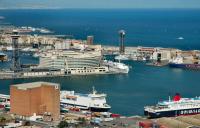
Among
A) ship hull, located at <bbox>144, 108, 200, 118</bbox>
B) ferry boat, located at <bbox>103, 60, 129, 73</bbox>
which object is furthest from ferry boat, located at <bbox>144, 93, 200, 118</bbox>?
ferry boat, located at <bbox>103, 60, 129, 73</bbox>

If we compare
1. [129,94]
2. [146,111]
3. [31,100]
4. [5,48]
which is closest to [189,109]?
[146,111]

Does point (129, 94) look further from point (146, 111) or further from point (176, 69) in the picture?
point (176, 69)

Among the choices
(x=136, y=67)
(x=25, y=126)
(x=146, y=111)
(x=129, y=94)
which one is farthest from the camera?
(x=136, y=67)

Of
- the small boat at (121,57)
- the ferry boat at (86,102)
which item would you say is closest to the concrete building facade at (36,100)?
the ferry boat at (86,102)

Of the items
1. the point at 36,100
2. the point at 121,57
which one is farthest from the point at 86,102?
the point at 121,57

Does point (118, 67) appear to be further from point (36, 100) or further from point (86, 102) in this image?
point (36, 100)

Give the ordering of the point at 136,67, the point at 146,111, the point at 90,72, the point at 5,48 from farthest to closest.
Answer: the point at 5,48 → the point at 136,67 → the point at 90,72 → the point at 146,111
